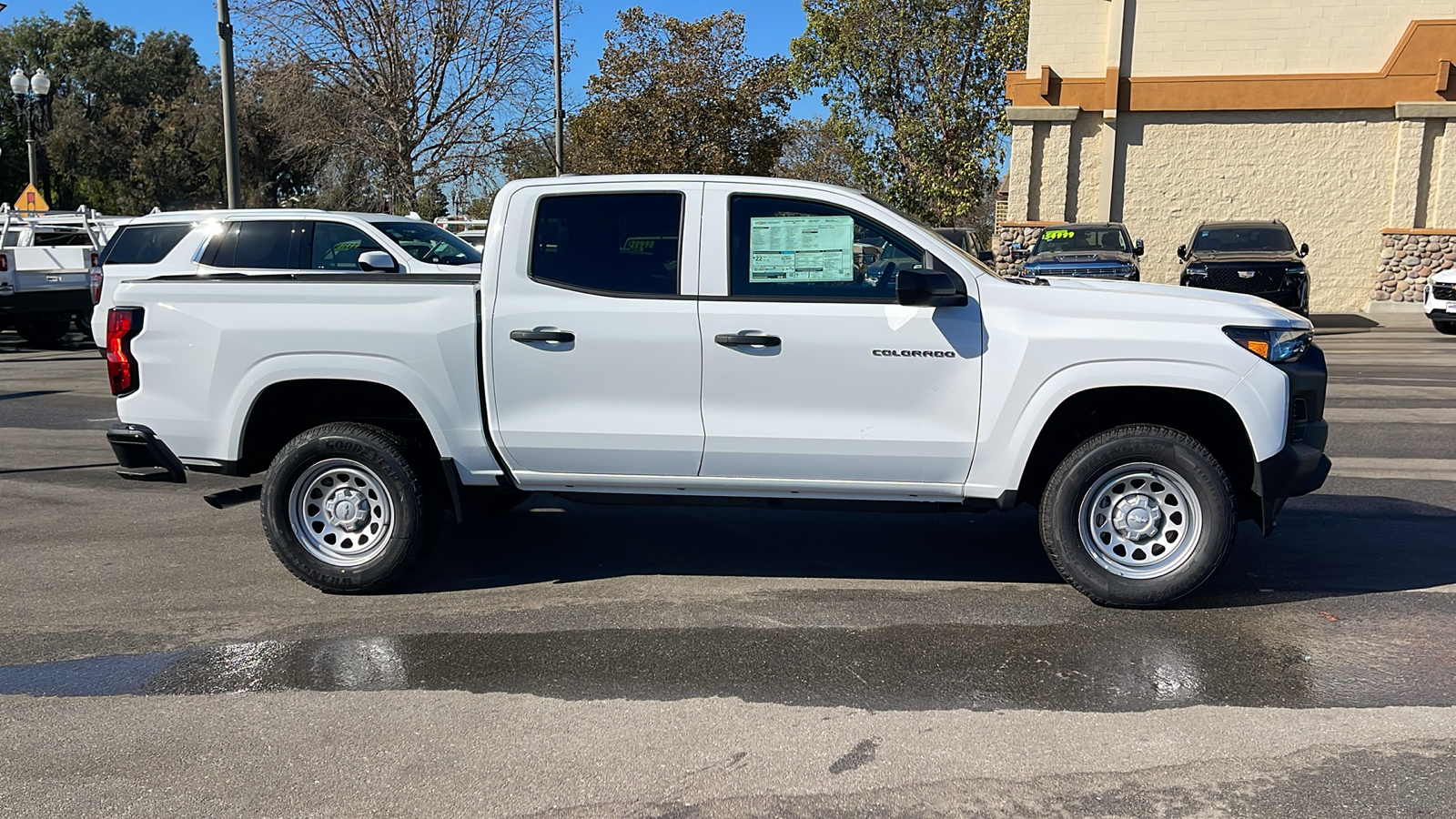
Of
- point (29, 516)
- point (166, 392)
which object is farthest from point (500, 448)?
point (29, 516)

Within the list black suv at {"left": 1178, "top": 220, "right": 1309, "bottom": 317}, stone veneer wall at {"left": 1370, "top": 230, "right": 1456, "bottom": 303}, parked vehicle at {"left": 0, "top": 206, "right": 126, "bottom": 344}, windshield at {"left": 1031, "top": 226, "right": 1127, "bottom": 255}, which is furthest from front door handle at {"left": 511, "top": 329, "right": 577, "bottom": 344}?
stone veneer wall at {"left": 1370, "top": 230, "right": 1456, "bottom": 303}

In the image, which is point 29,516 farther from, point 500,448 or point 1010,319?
point 1010,319

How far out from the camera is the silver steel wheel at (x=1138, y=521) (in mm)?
5160

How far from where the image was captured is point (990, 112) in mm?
33906

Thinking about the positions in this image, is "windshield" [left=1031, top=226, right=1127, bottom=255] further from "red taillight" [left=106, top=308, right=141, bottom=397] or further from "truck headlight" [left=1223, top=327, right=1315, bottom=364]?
"red taillight" [left=106, top=308, right=141, bottom=397]

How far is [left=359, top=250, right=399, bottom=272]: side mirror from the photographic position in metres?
11.1

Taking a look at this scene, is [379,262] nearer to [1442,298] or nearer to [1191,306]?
[1191,306]

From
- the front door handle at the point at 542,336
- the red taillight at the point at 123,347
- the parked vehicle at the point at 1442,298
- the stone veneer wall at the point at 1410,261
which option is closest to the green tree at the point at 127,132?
the stone veneer wall at the point at 1410,261

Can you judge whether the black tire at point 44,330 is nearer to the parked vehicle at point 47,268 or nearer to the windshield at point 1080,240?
the parked vehicle at point 47,268

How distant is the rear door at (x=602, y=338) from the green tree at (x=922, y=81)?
95.2 ft

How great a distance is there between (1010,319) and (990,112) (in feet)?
101

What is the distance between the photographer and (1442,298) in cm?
1870

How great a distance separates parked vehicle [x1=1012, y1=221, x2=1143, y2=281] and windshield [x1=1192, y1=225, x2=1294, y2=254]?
1.27 metres

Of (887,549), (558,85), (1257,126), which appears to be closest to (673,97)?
(558,85)
